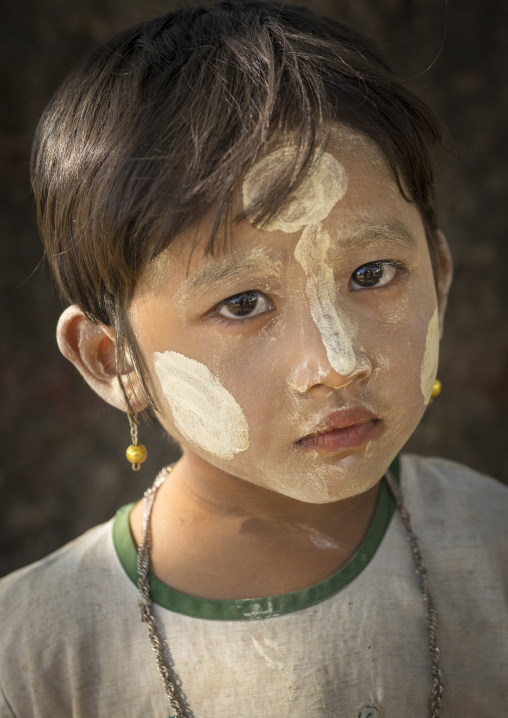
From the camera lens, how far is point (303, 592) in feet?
3.82

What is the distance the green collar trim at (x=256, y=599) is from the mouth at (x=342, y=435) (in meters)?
0.30

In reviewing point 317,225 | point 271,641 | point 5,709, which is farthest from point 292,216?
point 5,709

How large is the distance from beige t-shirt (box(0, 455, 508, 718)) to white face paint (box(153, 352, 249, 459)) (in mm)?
298

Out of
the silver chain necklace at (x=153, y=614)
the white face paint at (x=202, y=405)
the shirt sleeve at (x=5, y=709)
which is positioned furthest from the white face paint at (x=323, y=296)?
the shirt sleeve at (x=5, y=709)

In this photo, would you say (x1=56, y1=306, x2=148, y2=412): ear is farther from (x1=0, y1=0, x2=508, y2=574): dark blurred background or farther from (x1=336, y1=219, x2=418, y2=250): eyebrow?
(x1=0, y1=0, x2=508, y2=574): dark blurred background

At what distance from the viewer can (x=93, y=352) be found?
1186 millimetres

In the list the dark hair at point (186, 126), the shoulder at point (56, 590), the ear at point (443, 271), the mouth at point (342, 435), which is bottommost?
the shoulder at point (56, 590)

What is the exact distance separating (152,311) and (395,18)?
1.51 metres

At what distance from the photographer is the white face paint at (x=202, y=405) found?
1.01 metres

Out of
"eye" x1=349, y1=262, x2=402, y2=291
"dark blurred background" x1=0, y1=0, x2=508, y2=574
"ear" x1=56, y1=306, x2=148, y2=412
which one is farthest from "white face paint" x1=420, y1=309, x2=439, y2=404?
"dark blurred background" x1=0, y1=0, x2=508, y2=574

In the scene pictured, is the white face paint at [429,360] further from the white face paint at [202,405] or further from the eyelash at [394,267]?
the white face paint at [202,405]

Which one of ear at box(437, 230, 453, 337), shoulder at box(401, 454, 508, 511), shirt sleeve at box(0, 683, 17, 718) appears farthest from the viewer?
shoulder at box(401, 454, 508, 511)

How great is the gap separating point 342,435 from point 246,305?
23 cm

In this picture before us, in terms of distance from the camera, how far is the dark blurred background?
6.79 feet
